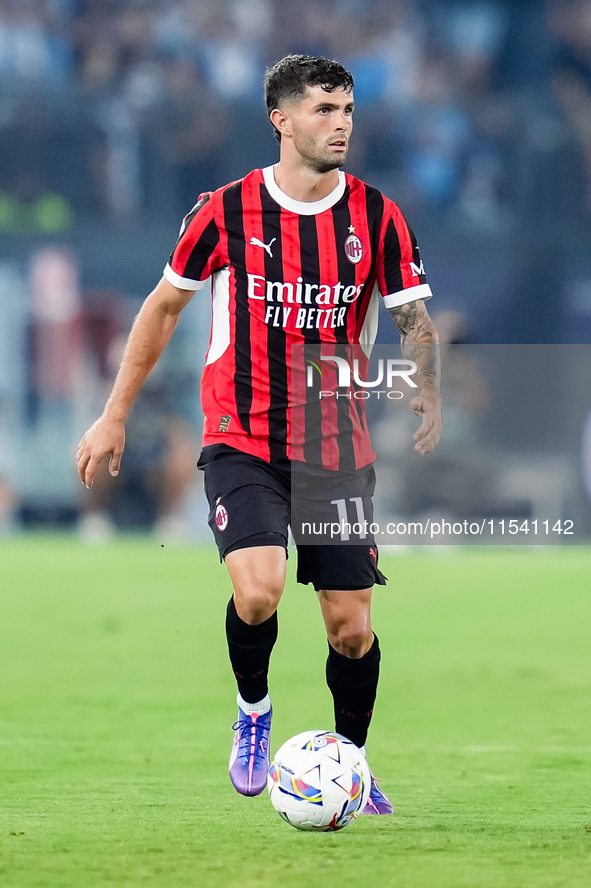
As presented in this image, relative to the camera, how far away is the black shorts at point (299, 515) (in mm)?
3908

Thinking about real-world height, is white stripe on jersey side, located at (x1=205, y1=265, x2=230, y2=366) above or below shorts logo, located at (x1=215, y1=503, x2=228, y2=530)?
above

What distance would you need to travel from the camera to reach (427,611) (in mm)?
8984

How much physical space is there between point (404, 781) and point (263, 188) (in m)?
1.98

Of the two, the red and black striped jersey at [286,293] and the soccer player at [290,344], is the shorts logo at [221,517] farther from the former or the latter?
the red and black striped jersey at [286,293]

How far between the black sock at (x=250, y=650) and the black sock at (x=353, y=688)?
0.76 ft

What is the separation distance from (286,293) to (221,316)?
0.77ft

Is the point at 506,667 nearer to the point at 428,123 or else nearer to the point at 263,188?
the point at 263,188

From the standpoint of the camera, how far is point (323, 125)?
13.3 feet

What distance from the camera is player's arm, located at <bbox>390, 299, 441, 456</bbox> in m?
4.11

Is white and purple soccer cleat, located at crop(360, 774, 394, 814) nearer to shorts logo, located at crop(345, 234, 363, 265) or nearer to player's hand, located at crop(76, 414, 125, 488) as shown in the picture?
player's hand, located at crop(76, 414, 125, 488)

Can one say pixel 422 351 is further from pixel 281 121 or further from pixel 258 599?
pixel 258 599

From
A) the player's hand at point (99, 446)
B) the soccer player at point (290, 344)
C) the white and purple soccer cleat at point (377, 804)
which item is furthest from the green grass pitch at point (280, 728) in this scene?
the player's hand at point (99, 446)

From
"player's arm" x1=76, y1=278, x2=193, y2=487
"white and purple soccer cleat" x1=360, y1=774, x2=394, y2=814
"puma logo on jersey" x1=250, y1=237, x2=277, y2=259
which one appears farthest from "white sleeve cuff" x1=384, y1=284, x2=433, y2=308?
"white and purple soccer cleat" x1=360, y1=774, x2=394, y2=814

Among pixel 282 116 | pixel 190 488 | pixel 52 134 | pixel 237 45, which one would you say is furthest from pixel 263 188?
pixel 237 45
